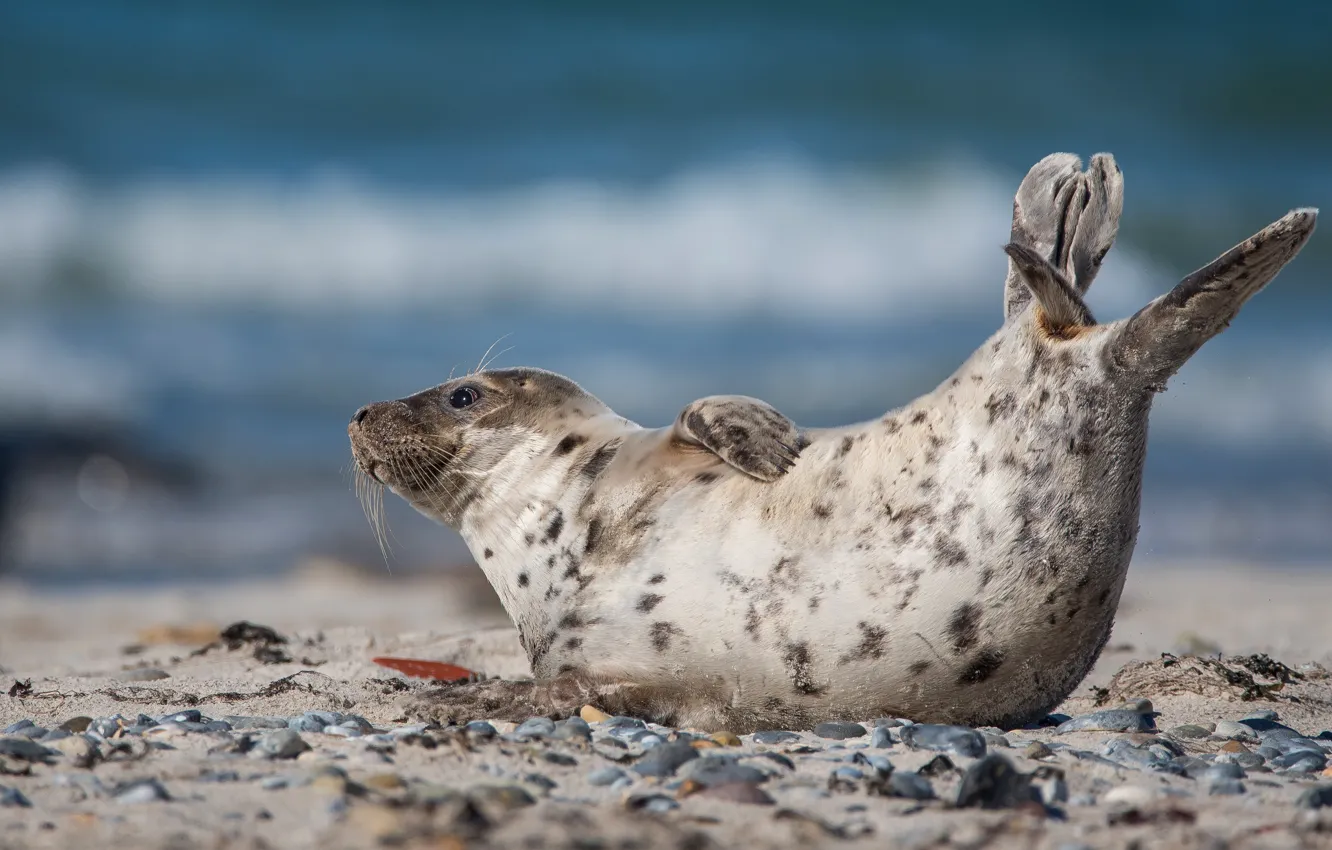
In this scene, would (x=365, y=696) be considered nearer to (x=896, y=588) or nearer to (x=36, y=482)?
(x=896, y=588)

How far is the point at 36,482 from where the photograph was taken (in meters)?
18.0

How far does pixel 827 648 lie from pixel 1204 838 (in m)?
1.51

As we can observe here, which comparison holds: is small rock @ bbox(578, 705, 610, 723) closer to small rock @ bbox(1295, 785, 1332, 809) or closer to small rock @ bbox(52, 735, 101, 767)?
small rock @ bbox(52, 735, 101, 767)

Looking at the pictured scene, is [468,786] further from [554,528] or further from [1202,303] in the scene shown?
[1202,303]

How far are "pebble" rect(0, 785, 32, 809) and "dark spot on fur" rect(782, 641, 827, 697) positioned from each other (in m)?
2.16

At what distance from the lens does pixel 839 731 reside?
14.1ft

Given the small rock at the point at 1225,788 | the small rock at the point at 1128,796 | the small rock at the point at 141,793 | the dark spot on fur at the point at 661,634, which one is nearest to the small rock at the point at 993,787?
the small rock at the point at 1128,796

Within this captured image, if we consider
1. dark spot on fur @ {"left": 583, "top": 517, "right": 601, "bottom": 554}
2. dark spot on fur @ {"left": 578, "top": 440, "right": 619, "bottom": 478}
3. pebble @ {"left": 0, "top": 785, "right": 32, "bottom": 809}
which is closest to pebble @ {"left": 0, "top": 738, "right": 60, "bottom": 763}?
pebble @ {"left": 0, "top": 785, "right": 32, "bottom": 809}

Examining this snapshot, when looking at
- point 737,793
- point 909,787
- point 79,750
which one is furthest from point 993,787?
point 79,750

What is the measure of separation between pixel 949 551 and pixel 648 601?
102cm

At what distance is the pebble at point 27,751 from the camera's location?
3725 millimetres

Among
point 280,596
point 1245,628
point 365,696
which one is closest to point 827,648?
point 365,696

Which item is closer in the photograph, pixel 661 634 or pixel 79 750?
pixel 79 750

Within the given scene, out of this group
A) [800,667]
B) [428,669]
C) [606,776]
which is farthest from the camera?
[428,669]
